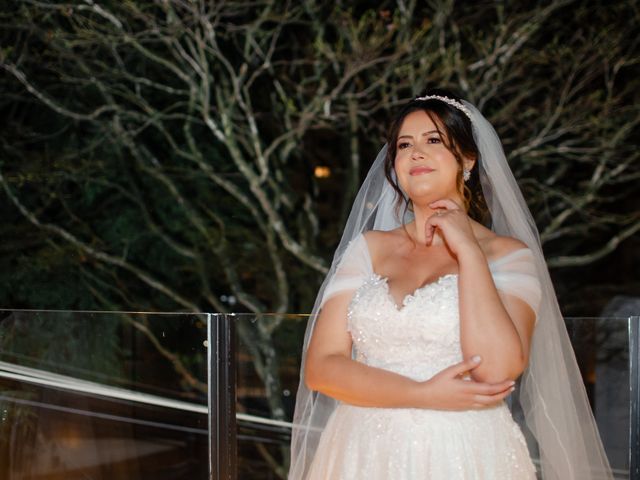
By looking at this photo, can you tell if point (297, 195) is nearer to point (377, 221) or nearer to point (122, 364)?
point (122, 364)

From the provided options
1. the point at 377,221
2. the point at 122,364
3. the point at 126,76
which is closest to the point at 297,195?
the point at 126,76

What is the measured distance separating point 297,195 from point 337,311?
4.72m

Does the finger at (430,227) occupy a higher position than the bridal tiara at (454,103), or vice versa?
the bridal tiara at (454,103)

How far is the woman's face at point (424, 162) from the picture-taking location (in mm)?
1822

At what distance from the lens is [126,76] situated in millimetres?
6020

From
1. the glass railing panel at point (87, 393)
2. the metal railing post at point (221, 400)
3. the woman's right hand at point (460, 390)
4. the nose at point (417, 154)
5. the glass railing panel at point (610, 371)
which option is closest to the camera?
the woman's right hand at point (460, 390)

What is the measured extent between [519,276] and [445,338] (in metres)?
0.20

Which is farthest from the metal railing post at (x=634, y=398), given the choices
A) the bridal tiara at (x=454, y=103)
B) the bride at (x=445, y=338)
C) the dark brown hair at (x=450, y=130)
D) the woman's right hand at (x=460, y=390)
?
the woman's right hand at (x=460, y=390)

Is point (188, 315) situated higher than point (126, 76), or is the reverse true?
point (126, 76)

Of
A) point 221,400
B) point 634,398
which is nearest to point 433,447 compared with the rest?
point 221,400

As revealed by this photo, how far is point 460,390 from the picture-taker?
1.56 m

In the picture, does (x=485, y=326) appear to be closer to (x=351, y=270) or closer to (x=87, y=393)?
(x=351, y=270)

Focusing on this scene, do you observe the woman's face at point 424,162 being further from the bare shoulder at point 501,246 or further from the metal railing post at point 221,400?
the metal railing post at point 221,400

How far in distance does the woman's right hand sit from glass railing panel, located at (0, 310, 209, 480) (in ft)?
4.61
